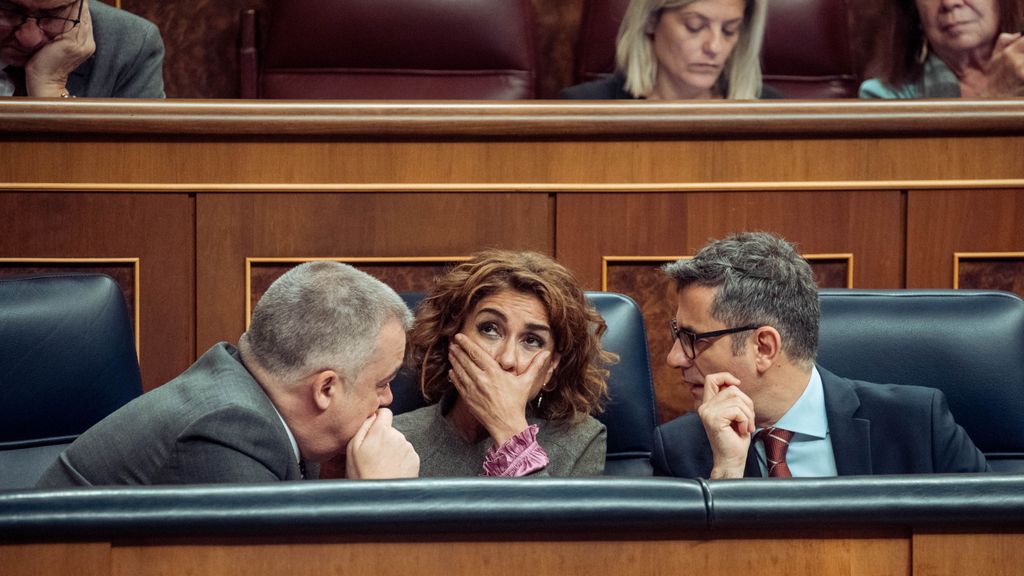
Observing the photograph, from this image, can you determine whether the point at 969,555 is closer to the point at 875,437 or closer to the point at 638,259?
the point at 875,437

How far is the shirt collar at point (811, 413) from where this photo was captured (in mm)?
1392

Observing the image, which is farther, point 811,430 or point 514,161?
point 514,161

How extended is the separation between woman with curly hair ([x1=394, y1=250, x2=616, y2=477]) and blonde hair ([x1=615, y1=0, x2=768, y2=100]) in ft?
2.57

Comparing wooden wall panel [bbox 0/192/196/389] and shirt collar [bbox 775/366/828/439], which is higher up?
wooden wall panel [bbox 0/192/196/389]

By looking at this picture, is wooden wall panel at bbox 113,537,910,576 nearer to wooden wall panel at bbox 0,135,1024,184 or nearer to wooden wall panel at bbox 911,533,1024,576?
wooden wall panel at bbox 911,533,1024,576

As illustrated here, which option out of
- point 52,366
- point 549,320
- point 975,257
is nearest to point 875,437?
point 549,320

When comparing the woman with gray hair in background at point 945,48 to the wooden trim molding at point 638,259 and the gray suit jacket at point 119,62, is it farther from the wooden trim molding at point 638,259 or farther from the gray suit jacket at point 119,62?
the gray suit jacket at point 119,62

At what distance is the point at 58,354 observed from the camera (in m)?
1.30

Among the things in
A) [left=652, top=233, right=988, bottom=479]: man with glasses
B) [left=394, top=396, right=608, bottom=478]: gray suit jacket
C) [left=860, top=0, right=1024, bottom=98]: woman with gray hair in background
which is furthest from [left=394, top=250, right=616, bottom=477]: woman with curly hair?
[left=860, top=0, right=1024, bottom=98]: woman with gray hair in background

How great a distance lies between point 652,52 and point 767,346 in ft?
3.10

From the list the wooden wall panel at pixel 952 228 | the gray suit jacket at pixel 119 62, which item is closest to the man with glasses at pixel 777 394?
the wooden wall panel at pixel 952 228

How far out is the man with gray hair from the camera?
1083 mm

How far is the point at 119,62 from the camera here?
2.07 m

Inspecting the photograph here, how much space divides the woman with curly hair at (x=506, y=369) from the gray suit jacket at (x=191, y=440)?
305mm
